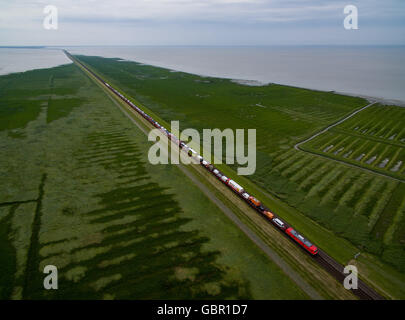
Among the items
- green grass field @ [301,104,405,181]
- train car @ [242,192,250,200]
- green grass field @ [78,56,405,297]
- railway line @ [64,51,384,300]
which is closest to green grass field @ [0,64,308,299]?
railway line @ [64,51,384,300]

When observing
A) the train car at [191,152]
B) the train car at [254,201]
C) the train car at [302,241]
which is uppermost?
the train car at [191,152]

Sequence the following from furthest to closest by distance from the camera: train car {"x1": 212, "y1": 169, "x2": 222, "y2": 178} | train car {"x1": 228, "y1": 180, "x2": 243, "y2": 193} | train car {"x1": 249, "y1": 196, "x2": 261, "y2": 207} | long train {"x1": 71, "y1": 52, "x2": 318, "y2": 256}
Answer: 1. train car {"x1": 212, "y1": 169, "x2": 222, "y2": 178}
2. train car {"x1": 228, "y1": 180, "x2": 243, "y2": 193}
3. train car {"x1": 249, "y1": 196, "x2": 261, "y2": 207}
4. long train {"x1": 71, "y1": 52, "x2": 318, "y2": 256}

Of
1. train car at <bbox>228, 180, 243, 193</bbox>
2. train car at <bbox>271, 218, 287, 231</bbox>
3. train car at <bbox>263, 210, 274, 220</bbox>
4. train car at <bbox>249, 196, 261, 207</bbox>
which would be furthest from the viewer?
train car at <bbox>228, 180, 243, 193</bbox>

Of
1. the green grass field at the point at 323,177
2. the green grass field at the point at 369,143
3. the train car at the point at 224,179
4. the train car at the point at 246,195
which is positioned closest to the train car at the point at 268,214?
the green grass field at the point at 323,177

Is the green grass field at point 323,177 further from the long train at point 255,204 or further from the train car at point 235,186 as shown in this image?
the train car at point 235,186

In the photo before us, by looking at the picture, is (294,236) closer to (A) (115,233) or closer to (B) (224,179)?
(B) (224,179)

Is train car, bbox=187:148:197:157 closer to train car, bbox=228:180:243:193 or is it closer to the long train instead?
the long train
